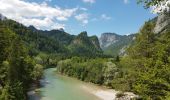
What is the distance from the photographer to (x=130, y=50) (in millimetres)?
44750

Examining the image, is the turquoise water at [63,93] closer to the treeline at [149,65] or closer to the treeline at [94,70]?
the treeline at [94,70]

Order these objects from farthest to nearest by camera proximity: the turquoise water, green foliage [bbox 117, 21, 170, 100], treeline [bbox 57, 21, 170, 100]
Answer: the turquoise water < treeline [bbox 57, 21, 170, 100] < green foliage [bbox 117, 21, 170, 100]

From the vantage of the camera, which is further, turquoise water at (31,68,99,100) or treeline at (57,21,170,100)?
turquoise water at (31,68,99,100)

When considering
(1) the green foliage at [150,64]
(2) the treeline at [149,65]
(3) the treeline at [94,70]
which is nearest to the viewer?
(1) the green foliage at [150,64]

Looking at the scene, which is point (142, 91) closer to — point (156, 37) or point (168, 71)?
point (168, 71)

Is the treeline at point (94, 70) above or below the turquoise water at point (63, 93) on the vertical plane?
above

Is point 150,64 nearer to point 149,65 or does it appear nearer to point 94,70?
point 149,65

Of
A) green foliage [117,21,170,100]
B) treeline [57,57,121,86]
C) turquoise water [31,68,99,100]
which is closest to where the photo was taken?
green foliage [117,21,170,100]

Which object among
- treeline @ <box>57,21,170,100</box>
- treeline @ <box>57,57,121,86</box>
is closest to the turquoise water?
treeline @ <box>57,57,121,86</box>

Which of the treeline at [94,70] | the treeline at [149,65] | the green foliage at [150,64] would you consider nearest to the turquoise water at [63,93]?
the treeline at [94,70]

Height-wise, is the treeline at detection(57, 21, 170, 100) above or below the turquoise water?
above

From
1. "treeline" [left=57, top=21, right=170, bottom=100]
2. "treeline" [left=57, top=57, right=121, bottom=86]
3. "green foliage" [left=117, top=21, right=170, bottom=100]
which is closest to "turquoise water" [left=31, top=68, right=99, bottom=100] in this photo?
"treeline" [left=57, top=57, right=121, bottom=86]

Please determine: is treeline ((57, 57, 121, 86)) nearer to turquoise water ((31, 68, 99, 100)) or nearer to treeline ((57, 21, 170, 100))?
turquoise water ((31, 68, 99, 100))

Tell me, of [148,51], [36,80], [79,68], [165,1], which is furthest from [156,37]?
[79,68]
